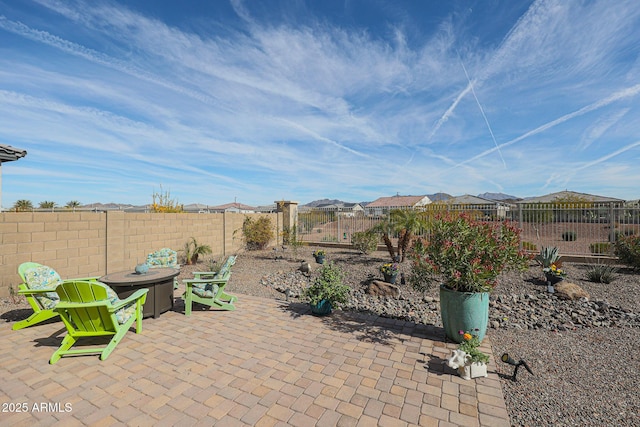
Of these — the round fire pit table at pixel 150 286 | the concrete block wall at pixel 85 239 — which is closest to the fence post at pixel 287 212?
the concrete block wall at pixel 85 239

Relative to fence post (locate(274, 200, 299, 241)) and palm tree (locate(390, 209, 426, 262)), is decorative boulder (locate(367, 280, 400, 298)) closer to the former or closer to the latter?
palm tree (locate(390, 209, 426, 262))

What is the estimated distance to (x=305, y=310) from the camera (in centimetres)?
517

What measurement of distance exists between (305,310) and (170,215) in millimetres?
6592

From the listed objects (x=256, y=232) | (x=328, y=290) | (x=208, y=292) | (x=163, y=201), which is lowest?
(x=208, y=292)

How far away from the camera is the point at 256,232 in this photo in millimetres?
12711

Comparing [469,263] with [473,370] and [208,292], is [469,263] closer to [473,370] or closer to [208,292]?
[473,370]

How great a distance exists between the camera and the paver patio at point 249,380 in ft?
7.70

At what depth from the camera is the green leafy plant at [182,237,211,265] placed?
31.2 ft

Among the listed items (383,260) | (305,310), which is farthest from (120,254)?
(383,260)

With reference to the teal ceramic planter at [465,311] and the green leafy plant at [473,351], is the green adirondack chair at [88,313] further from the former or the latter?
the teal ceramic planter at [465,311]

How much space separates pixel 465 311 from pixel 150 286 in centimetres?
466

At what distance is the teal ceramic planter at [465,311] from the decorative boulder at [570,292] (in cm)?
382

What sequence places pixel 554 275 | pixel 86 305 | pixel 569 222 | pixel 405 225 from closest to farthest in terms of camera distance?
pixel 86 305
pixel 554 275
pixel 405 225
pixel 569 222

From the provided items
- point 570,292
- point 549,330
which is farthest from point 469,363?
point 570,292
